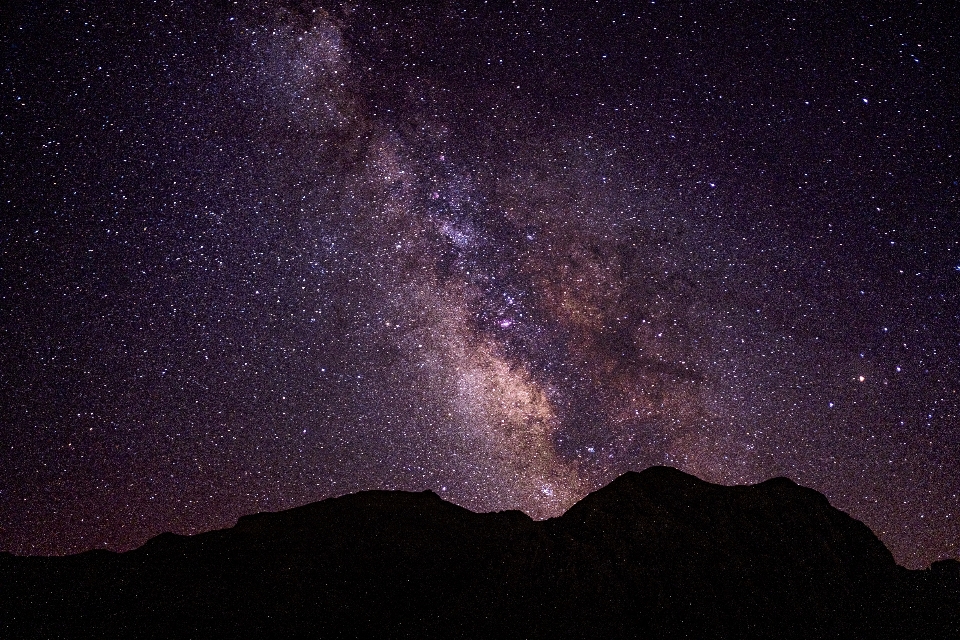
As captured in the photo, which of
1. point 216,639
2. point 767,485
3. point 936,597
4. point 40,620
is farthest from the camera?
point 767,485

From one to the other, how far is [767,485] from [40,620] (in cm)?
3324

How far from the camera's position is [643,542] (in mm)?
26422

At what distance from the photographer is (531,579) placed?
24.4m

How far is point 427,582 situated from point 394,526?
5419mm

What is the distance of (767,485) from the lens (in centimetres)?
3052

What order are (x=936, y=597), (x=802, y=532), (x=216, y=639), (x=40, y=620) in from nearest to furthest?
(x=216, y=639), (x=40, y=620), (x=936, y=597), (x=802, y=532)

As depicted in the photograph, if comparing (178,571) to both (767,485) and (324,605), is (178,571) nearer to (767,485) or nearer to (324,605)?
(324,605)

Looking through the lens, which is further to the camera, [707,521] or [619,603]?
[707,521]

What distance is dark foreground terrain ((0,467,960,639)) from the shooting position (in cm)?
2228

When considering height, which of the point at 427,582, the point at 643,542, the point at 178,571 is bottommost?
the point at 178,571

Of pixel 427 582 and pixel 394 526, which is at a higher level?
pixel 427 582

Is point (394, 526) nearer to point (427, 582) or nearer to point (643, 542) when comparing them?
point (427, 582)

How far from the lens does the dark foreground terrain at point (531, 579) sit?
22.3 metres

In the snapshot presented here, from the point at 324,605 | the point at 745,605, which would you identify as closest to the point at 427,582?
the point at 324,605
